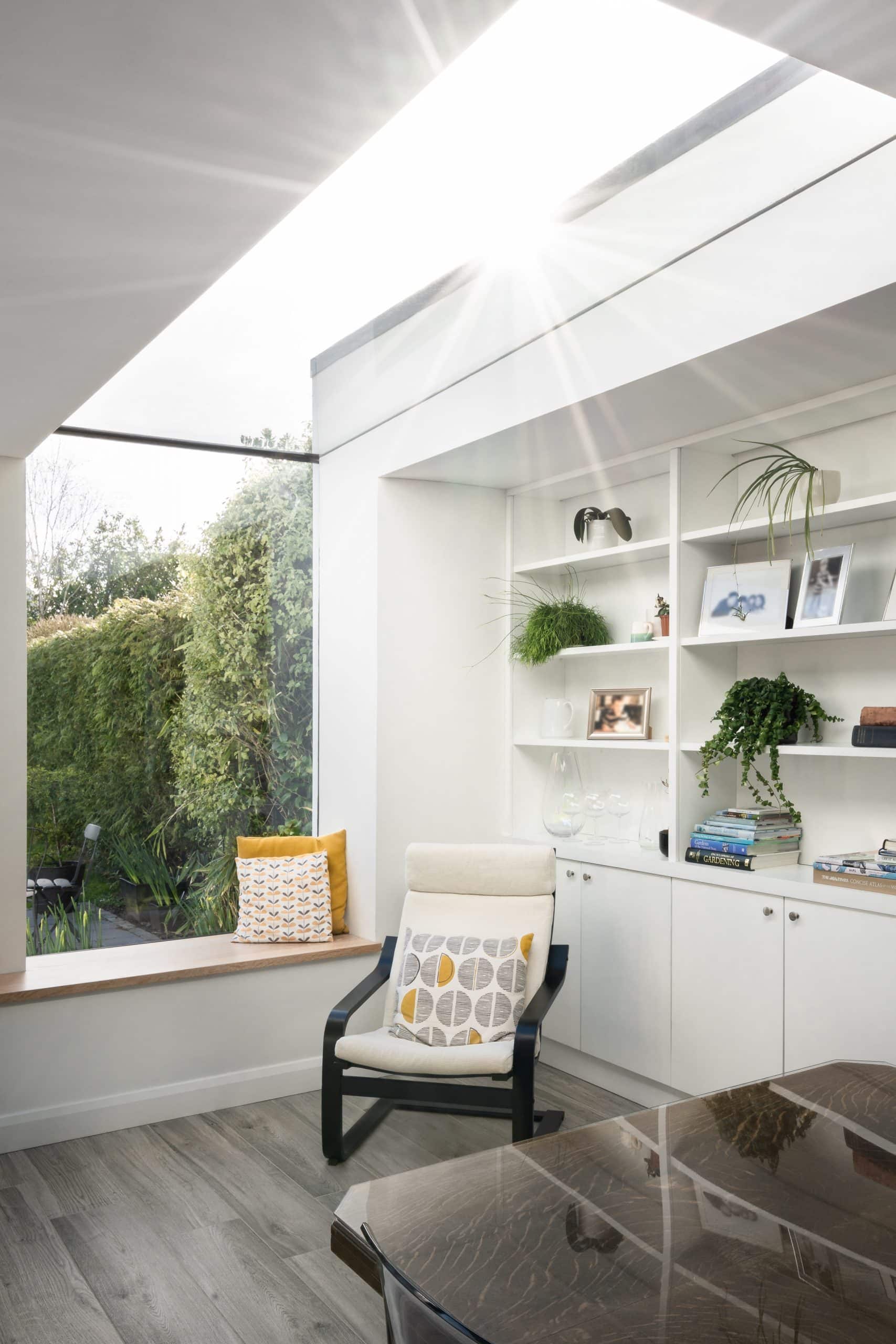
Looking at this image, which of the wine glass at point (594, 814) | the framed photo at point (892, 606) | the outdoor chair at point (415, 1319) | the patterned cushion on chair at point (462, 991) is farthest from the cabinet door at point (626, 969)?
the outdoor chair at point (415, 1319)

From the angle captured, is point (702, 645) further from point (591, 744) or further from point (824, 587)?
point (591, 744)

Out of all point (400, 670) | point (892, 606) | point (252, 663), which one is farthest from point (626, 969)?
point (252, 663)

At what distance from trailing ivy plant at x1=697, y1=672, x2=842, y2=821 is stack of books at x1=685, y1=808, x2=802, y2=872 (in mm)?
52

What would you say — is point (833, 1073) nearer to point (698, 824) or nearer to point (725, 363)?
point (698, 824)

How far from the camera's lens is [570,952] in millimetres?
4020

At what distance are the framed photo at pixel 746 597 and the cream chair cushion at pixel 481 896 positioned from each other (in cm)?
104

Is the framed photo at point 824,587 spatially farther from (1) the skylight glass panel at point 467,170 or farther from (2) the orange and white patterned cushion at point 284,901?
(2) the orange and white patterned cushion at point 284,901

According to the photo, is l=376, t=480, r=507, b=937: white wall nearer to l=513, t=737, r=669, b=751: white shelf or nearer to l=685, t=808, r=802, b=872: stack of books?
l=513, t=737, r=669, b=751: white shelf

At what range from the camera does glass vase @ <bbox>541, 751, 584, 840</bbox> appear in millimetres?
4238

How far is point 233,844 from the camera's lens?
4488 millimetres

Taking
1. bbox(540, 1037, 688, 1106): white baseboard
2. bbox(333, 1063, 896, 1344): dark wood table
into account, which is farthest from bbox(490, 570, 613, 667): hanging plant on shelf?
bbox(333, 1063, 896, 1344): dark wood table

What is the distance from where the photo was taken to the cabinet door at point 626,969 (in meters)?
3.64

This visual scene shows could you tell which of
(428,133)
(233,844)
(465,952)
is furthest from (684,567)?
(233,844)

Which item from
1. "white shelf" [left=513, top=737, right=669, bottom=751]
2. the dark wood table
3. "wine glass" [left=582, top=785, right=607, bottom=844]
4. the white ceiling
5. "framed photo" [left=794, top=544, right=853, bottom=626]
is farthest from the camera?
"wine glass" [left=582, top=785, right=607, bottom=844]
